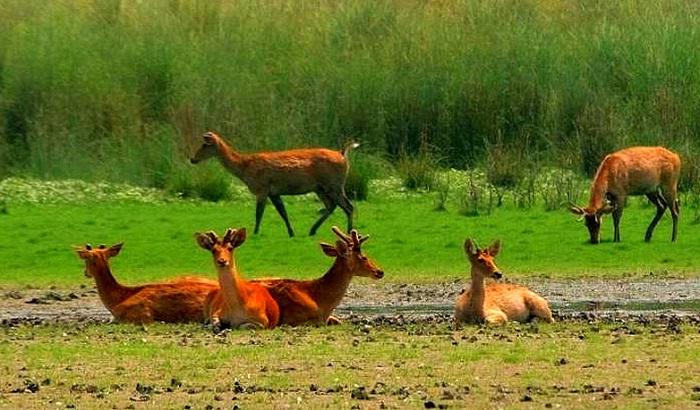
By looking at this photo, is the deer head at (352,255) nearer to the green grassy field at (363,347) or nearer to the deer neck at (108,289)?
the green grassy field at (363,347)

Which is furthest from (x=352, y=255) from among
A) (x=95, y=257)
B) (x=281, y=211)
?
(x=281, y=211)

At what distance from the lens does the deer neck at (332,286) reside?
49.8ft

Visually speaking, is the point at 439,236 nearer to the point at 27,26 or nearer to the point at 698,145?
the point at 698,145

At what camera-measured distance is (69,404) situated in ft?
35.2

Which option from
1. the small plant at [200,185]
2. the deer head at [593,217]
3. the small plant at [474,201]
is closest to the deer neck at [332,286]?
the deer head at [593,217]

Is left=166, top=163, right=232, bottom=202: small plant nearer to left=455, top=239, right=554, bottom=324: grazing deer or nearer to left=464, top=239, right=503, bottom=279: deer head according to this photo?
left=455, top=239, right=554, bottom=324: grazing deer

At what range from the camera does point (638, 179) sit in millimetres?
24078

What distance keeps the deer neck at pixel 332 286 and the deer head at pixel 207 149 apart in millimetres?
10585

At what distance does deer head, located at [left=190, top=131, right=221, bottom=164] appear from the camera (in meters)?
25.9

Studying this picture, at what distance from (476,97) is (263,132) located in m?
3.36

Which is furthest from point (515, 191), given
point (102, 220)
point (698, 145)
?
point (102, 220)

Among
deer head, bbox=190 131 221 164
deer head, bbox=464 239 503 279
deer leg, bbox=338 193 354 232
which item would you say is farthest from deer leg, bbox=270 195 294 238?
deer head, bbox=464 239 503 279

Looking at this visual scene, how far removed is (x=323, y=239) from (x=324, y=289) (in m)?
7.59

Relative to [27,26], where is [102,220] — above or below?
below
